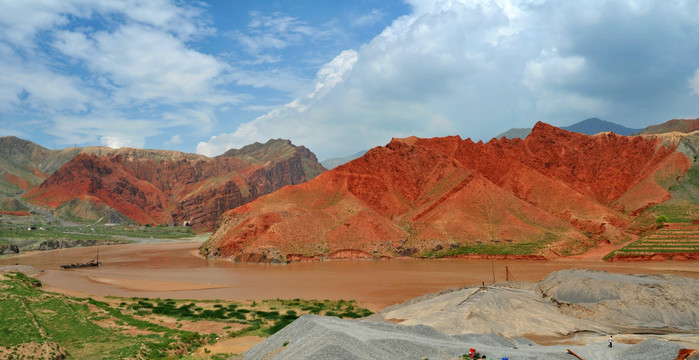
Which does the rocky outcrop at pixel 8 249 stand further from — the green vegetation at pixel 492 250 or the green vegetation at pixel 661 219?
the green vegetation at pixel 661 219

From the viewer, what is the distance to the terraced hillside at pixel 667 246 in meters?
72.9

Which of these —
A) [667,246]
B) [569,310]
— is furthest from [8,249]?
[667,246]

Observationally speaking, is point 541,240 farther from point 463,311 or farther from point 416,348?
point 416,348

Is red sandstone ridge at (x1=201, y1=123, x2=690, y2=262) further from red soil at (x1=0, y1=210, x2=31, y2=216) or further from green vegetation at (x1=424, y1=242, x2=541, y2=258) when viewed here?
red soil at (x1=0, y1=210, x2=31, y2=216)

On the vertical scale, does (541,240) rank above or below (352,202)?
below

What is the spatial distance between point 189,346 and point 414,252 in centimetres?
6669

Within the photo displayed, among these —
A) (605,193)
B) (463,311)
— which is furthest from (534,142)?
(463,311)

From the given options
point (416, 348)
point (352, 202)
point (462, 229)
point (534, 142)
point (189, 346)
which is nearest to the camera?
point (416, 348)

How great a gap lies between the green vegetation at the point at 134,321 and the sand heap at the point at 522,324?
8200 mm

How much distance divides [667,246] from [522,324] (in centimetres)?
6094

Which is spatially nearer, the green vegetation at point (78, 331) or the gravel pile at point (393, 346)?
the gravel pile at point (393, 346)

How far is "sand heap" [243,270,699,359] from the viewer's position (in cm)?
2180

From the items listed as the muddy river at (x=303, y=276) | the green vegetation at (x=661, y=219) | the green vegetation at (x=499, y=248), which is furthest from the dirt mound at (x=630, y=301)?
the green vegetation at (x=661, y=219)

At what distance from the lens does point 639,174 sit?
132 metres
